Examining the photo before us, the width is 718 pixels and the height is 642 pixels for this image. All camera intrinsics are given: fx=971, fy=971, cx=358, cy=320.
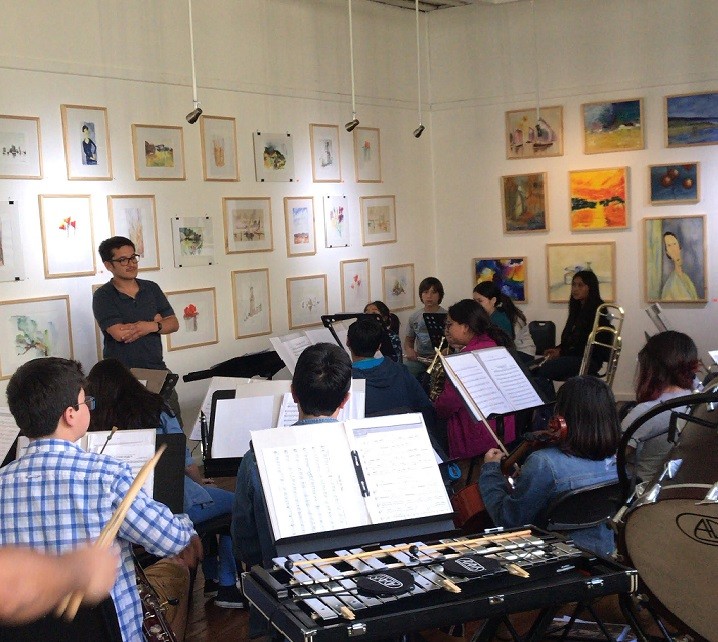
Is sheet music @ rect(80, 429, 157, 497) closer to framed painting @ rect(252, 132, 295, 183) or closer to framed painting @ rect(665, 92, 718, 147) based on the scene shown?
framed painting @ rect(252, 132, 295, 183)

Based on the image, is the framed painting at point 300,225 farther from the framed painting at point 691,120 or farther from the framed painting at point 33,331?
the framed painting at point 691,120

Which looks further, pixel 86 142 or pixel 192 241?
pixel 192 241

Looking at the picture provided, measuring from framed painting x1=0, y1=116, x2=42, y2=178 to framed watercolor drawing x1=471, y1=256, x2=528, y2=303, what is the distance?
5013 mm

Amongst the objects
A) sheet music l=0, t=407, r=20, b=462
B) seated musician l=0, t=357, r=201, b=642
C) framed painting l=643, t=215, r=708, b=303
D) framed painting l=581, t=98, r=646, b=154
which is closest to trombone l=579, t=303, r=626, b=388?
framed painting l=643, t=215, r=708, b=303

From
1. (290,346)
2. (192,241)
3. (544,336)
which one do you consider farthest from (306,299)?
(290,346)

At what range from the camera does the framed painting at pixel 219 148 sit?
7.76 metres

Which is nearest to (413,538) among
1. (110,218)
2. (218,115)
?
(110,218)

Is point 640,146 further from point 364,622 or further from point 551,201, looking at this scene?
point 364,622

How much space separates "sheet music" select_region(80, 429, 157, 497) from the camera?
3777 millimetres

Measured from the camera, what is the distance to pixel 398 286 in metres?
9.97

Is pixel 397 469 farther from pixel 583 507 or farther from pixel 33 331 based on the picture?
pixel 33 331

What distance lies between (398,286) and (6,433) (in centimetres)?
613

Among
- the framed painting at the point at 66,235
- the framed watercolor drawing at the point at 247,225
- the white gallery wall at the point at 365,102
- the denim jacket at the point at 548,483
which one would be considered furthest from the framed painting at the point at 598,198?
the denim jacket at the point at 548,483

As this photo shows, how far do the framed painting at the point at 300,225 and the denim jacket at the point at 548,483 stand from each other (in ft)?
17.0
